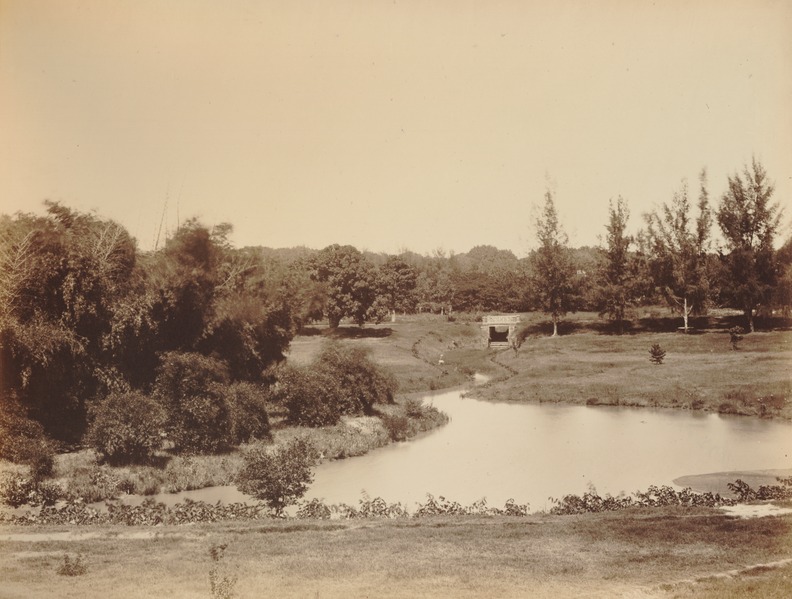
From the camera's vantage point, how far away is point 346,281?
81062 millimetres

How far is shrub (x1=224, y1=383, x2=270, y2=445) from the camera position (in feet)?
98.2

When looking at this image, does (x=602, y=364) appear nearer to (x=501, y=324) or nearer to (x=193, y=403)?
(x=501, y=324)

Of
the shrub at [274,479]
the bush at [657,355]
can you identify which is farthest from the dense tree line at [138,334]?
the bush at [657,355]

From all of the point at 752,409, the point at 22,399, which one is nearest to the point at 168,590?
the point at 22,399

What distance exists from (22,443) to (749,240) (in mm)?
69789

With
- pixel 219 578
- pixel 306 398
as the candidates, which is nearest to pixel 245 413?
pixel 306 398

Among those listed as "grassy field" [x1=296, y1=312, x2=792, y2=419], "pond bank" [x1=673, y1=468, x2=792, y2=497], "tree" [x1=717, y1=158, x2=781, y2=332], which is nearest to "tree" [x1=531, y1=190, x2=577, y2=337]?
"grassy field" [x1=296, y1=312, x2=792, y2=419]

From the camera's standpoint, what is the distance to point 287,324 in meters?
39.2

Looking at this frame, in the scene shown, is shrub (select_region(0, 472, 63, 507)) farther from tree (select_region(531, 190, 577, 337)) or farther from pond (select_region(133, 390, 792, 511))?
tree (select_region(531, 190, 577, 337))

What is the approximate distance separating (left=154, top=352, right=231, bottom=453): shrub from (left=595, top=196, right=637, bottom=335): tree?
5842 centimetres

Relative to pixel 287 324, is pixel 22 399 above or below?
below

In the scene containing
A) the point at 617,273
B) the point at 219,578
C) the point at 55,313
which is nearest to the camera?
the point at 219,578

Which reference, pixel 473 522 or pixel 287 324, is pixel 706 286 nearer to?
pixel 287 324

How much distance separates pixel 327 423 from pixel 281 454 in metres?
13.0
